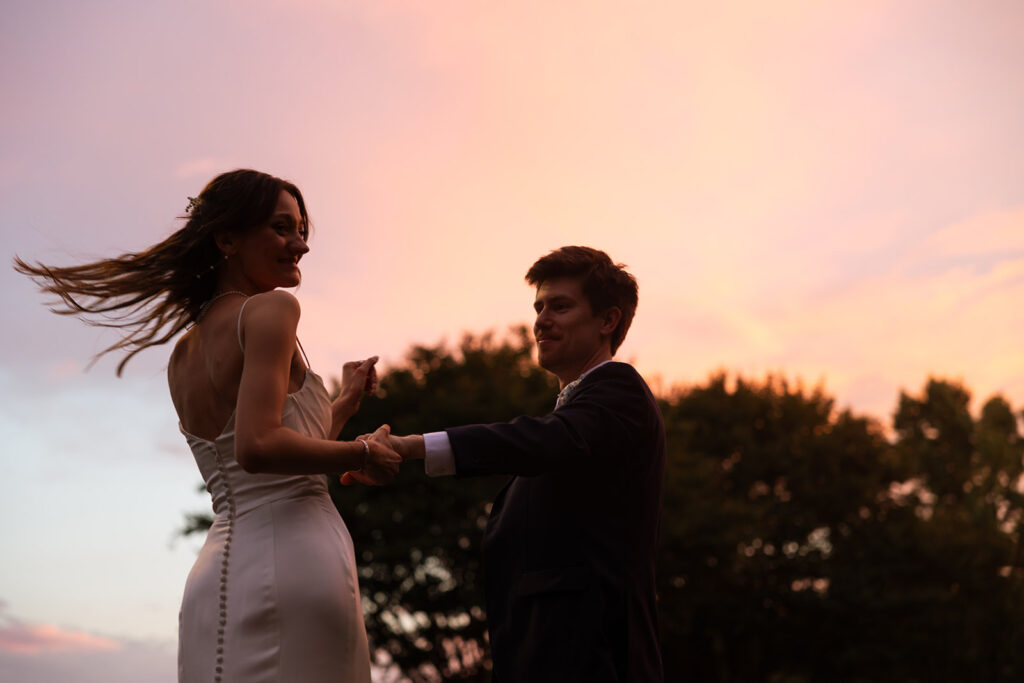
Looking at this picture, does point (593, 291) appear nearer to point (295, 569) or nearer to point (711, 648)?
point (295, 569)

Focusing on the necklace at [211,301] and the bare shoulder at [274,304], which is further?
the necklace at [211,301]

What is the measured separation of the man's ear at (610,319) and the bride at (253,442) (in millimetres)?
1565

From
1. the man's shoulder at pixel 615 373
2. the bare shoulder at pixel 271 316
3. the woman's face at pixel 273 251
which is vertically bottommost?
the man's shoulder at pixel 615 373

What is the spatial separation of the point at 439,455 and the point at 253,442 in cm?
84

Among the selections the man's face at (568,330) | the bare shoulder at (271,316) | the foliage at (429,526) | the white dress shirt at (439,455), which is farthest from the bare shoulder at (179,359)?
the foliage at (429,526)

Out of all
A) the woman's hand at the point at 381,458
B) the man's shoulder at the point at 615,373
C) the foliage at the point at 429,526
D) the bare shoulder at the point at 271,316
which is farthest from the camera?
the foliage at the point at 429,526

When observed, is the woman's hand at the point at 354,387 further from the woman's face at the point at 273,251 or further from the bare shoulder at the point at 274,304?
the bare shoulder at the point at 274,304

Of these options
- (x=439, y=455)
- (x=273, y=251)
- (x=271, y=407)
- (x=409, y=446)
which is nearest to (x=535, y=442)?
(x=439, y=455)

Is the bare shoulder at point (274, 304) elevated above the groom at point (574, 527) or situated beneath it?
elevated above

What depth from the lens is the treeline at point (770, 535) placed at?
2614 cm

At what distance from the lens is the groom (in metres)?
4.20

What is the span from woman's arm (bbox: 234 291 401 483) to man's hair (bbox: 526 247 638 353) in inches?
67.3

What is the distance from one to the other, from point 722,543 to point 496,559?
27264 millimetres

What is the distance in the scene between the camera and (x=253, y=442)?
12.0 ft
